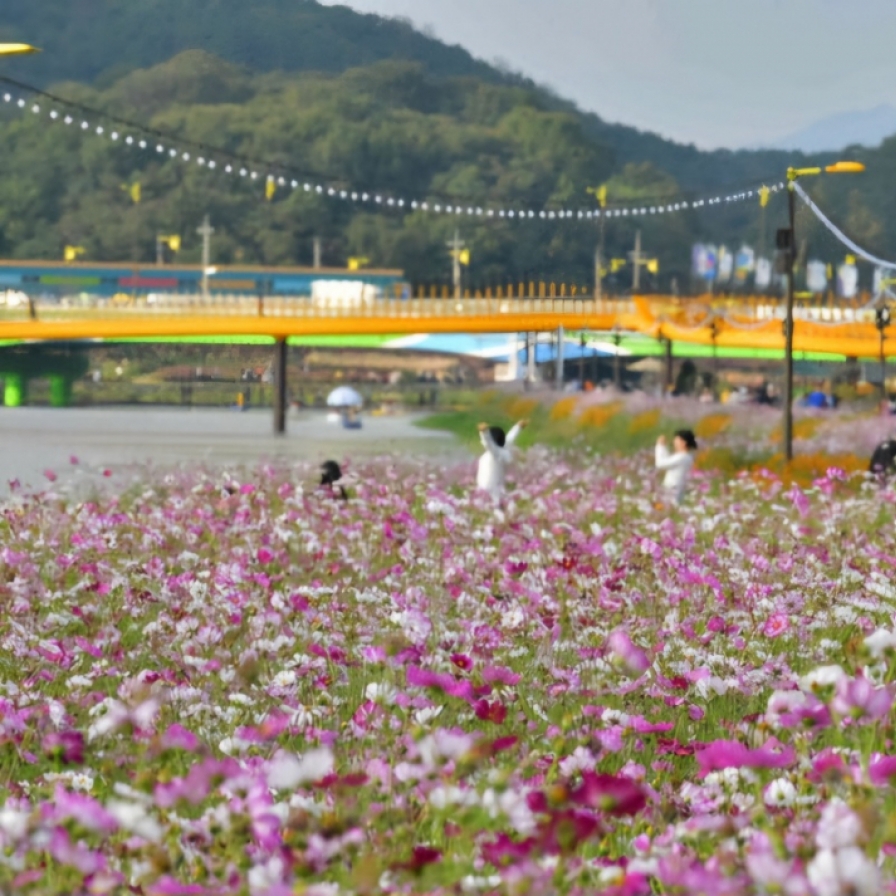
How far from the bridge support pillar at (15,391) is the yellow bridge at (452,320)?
372 inches

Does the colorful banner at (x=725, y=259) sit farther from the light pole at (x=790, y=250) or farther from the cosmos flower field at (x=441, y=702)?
the cosmos flower field at (x=441, y=702)

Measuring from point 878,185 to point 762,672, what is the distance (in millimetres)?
34019

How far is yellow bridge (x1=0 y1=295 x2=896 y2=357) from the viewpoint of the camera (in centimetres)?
5084

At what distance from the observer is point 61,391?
7200cm

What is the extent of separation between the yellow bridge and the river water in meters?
2.75

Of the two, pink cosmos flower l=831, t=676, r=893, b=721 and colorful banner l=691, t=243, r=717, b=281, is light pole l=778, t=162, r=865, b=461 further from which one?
colorful banner l=691, t=243, r=717, b=281

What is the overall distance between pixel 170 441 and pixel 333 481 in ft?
83.2

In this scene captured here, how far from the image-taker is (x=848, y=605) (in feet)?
28.4

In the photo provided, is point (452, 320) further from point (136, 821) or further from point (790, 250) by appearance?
point (136, 821)

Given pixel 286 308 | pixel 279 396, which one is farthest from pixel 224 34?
pixel 286 308

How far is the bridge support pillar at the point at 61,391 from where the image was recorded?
70.6m

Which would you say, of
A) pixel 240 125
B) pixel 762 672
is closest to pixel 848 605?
pixel 762 672

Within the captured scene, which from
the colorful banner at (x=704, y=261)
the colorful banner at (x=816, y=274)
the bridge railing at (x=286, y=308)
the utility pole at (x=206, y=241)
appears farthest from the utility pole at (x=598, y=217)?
the utility pole at (x=206, y=241)

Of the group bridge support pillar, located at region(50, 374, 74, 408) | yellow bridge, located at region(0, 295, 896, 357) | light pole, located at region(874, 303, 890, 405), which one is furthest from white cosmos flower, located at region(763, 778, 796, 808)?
bridge support pillar, located at region(50, 374, 74, 408)
